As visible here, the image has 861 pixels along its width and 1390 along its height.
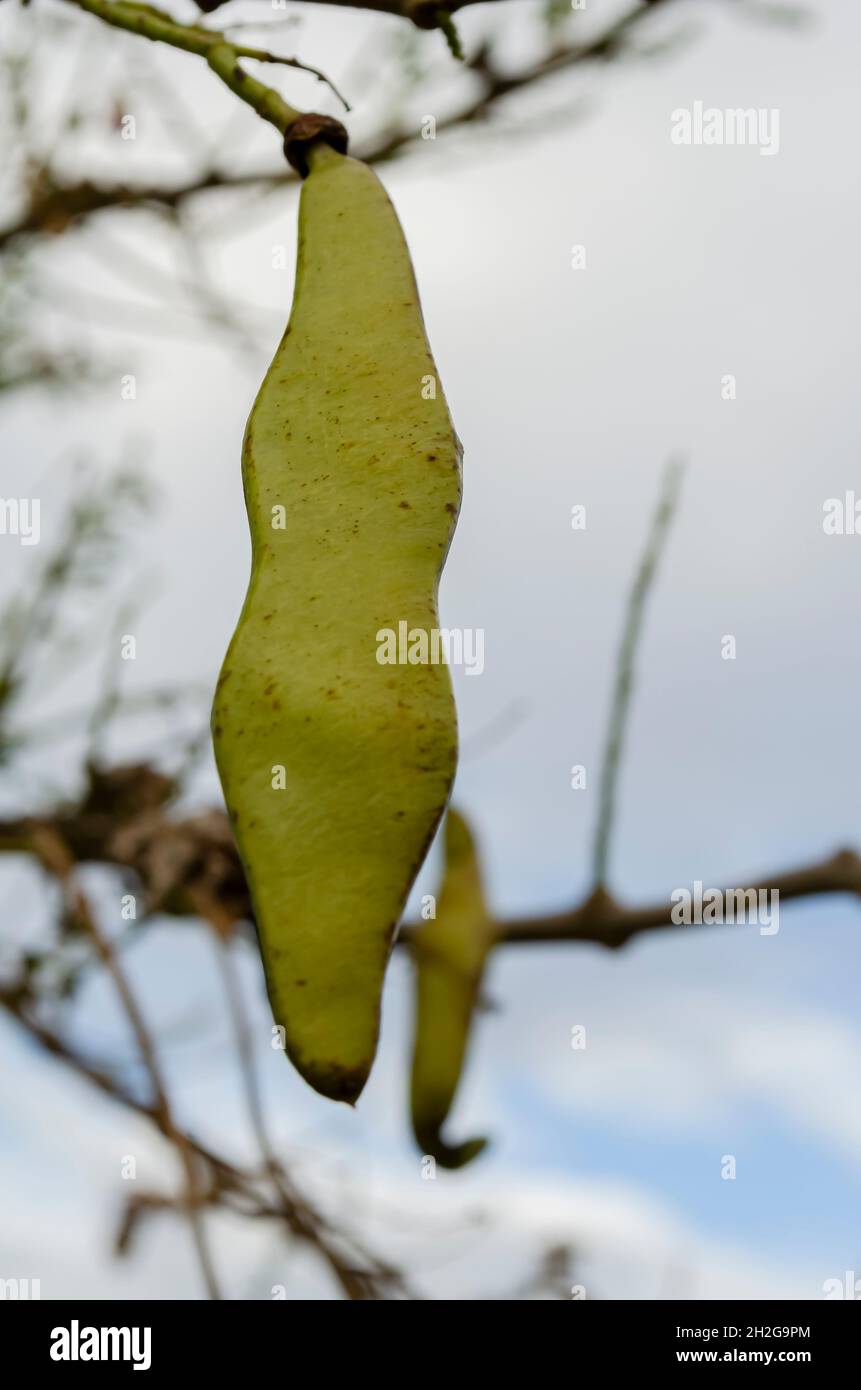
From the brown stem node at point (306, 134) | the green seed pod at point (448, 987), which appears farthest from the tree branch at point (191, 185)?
the brown stem node at point (306, 134)

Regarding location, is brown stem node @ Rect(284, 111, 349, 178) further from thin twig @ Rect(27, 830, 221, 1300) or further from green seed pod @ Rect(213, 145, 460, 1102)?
thin twig @ Rect(27, 830, 221, 1300)

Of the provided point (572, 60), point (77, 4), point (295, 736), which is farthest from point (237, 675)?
point (572, 60)

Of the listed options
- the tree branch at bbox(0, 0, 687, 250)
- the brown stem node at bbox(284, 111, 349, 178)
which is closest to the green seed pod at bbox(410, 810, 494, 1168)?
the brown stem node at bbox(284, 111, 349, 178)

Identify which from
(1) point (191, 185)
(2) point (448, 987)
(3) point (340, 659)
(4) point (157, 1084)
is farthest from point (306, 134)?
(1) point (191, 185)

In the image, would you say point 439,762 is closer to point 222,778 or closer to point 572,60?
point 222,778

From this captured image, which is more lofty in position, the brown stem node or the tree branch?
the tree branch

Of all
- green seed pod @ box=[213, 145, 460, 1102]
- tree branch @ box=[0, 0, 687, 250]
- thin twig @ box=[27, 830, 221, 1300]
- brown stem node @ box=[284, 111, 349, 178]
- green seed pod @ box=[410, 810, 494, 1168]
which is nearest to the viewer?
green seed pod @ box=[213, 145, 460, 1102]
